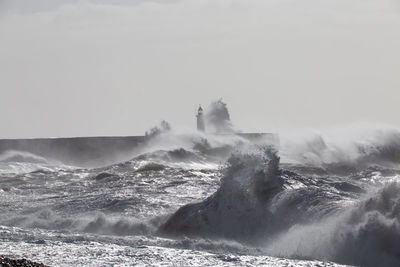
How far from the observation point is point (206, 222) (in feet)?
30.2

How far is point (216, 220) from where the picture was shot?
920 cm

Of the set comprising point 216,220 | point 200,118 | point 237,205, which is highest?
point 200,118

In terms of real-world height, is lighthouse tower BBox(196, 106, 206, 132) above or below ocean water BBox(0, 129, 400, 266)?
above

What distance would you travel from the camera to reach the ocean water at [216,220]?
7078 mm

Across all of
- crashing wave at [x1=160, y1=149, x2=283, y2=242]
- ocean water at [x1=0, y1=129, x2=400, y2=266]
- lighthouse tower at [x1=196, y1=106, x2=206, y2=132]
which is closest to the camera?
ocean water at [x1=0, y1=129, x2=400, y2=266]

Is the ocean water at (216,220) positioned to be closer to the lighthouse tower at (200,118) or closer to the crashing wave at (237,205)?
the crashing wave at (237,205)

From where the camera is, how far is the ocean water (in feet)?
23.2

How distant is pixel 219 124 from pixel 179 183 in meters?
26.3

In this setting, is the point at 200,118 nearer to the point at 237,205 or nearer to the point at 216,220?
the point at 237,205

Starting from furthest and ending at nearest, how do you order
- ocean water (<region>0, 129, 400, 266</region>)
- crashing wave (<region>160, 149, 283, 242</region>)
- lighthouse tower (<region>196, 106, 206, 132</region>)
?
lighthouse tower (<region>196, 106, 206, 132</region>) → crashing wave (<region>160, 149, 283, 242</region>) → ocean water (<region>0, 129, 400, 266</region>)

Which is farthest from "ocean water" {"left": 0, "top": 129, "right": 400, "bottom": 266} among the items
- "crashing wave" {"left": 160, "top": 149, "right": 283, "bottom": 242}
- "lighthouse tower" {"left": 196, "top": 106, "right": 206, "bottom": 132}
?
"lighthouse tower" {"left": 196, "top": 106, "right": 206, "bottom": 132}

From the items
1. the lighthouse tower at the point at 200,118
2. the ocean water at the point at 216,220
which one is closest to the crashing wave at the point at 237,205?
the ocean water at the point at 216,220

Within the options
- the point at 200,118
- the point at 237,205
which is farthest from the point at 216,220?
the point at 200,118

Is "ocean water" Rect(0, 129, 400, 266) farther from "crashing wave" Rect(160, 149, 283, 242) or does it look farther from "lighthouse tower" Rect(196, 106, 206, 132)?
"lighthouse tower" Rect(196, 106, 206, 132)
